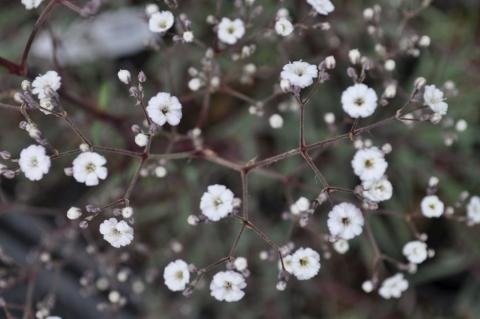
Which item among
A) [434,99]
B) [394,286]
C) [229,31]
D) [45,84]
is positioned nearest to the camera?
[45,84]

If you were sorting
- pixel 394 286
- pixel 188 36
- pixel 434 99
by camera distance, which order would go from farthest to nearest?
pixel 394 286
pixel 188 36
pixel 434 99

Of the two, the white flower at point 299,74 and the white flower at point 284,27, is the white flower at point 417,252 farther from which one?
the white flower at point 284,27

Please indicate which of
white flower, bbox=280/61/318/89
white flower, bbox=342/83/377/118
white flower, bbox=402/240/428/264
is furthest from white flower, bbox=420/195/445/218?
white flower, bbox=280/61/318/89

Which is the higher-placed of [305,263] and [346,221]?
[346,221]

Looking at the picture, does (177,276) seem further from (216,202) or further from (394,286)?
(394,286)

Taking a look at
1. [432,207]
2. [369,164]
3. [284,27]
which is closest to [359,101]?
[369,164]

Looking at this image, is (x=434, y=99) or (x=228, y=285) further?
(x=434, y=99)

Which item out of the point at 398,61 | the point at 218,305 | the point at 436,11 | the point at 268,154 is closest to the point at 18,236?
the point at 218,305
